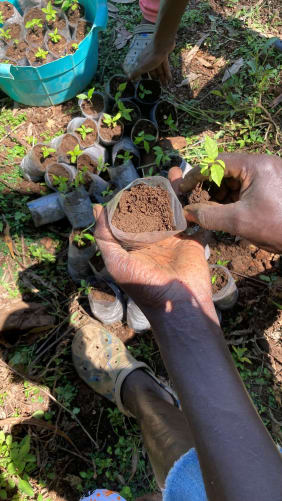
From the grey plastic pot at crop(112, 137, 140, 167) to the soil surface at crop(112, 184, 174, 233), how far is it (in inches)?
62.3

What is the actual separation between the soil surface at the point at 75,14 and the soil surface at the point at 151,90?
1.49 m

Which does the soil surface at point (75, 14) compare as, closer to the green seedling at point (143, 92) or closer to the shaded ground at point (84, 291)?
the shaded ground at point (84, 291)

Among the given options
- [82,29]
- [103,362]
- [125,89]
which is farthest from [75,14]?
[103,362]

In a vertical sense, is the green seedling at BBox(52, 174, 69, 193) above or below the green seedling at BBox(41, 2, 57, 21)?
Answer: below

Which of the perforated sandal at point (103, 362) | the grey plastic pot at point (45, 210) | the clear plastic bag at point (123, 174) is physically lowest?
the perforated sandal at point (103, 362)

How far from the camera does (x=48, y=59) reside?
4062mm

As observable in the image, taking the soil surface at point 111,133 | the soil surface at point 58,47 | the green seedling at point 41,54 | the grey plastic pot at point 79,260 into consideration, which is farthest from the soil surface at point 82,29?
the grey plastic pot at point 79,260

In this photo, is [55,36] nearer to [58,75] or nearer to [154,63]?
[58,75]

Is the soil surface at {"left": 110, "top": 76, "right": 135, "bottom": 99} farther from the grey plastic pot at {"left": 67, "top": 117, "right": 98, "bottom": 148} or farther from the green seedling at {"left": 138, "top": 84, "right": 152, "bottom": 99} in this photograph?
the grey plastic pot at {"left": 67, "top": 117, "right": 98, "bottom": 148}

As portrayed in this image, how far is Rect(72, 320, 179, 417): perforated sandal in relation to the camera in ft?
8.91

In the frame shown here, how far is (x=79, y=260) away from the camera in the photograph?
9.72 ft

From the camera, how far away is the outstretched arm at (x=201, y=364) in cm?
131

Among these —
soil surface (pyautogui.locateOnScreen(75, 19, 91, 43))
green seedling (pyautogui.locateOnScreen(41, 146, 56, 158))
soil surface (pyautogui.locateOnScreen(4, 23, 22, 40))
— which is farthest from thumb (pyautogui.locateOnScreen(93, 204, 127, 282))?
soil surface (pyautogui.locateOnScreen(4, 23, 22, 40))

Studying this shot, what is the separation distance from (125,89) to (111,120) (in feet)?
1.68
